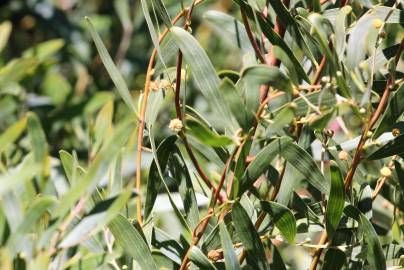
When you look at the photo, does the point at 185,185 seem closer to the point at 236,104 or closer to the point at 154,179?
the point at 154,179

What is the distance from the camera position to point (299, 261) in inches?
30.6

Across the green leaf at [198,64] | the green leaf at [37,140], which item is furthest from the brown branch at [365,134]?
the green leaf at [37,140]

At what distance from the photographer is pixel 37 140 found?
0.44 meters

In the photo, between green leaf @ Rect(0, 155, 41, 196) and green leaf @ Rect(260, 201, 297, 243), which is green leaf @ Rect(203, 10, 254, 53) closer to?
green leaf @ Rect(260, 201, 297, 243)

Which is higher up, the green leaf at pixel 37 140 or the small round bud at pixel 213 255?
the green leaf at pixel 37 140

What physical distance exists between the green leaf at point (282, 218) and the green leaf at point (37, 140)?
0.17 metres

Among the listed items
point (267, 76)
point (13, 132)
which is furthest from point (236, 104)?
point (13, 132)

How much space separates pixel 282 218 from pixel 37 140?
19 centimetres

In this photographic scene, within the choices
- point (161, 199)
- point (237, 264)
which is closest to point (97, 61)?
point (161, 199)

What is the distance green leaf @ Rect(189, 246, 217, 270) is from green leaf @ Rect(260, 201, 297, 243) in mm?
54

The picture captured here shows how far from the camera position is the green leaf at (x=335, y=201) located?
50cm

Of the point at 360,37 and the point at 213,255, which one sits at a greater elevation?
the point at 360,37

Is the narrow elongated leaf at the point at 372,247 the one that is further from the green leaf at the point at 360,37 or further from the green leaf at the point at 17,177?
the green leaf at the point at 17,177

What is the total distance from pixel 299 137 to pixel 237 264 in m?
0.13
